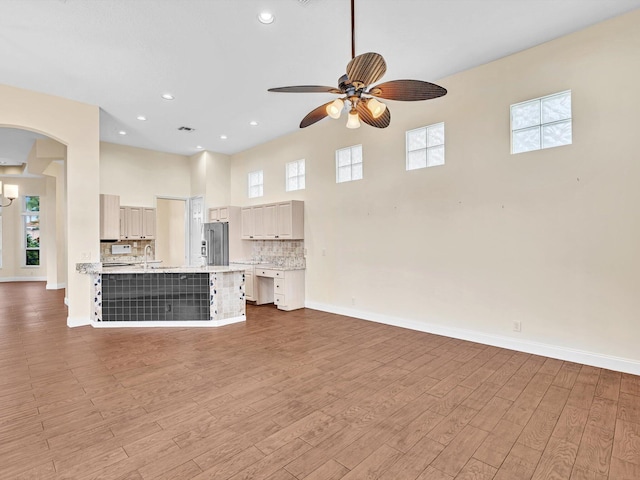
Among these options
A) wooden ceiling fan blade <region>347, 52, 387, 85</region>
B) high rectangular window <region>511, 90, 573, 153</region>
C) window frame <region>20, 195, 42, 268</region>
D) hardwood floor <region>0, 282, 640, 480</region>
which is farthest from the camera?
window frame <region>20, 195, 42, 268</region>

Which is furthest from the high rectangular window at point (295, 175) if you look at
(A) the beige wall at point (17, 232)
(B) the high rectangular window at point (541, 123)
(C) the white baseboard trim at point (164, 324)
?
(A) the beige wall at point (17, 232)

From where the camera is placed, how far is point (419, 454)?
211 cm

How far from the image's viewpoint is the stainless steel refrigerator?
25.2ft

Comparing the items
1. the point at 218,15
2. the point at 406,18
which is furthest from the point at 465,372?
the point at 218,15

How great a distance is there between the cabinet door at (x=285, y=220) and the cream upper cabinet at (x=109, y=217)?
135 inches

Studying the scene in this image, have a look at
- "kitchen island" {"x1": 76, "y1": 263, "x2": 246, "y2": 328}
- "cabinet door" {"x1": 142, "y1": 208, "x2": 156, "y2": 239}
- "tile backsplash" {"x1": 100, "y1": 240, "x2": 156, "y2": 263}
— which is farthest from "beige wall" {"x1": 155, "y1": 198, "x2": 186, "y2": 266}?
"kitchen island" {"x1": 76, "y1": 263, "x2": 246, "y2": 328}

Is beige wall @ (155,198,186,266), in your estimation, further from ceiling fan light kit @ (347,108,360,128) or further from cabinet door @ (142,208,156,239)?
ceiling fan light kit @ (347,108,360,128)

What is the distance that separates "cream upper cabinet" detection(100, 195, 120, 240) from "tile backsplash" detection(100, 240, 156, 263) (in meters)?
0.60

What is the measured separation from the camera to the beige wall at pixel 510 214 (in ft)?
11.2

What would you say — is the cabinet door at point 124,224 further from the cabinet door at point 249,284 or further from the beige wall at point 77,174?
the cabinet door at point 249,284

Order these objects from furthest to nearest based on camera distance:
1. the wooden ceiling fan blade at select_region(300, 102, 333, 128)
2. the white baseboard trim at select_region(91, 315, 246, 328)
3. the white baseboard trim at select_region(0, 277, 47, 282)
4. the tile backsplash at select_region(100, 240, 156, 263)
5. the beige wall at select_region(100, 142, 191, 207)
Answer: the white baseboard trim at select_region(0, 277, 47, 282)
the beige wall at select_region(100, 142, 191, 207)
the tile backsplash at select_region(100, 240, 156, 263)
the white baseboard trim at select_region(91, 315, 246, 328)
the wooden ceiling fan blade at select_region(300, 102, 333, 128)

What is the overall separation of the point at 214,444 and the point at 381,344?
2565 mm

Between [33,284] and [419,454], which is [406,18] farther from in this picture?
[33,284]

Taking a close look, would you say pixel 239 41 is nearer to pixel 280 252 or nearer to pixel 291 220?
pixel 291 220
